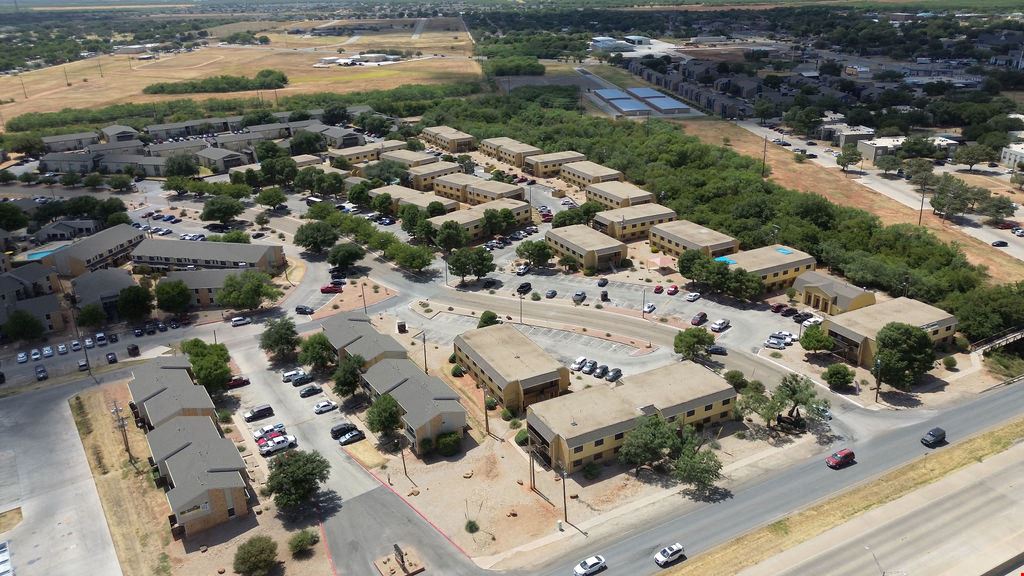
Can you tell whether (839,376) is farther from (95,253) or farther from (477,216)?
(95,253)

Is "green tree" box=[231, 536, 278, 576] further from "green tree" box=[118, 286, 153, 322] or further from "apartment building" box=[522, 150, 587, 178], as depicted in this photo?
"apartment building" box=[522, 150, 587, 178]

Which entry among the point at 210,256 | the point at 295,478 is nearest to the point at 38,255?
the point at 210,256

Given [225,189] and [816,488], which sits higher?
[225,189]

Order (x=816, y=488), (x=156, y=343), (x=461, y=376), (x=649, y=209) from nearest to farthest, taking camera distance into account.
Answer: (x=816, y=488)
(x=461, y=376)
(x=156, y=343)
(x=649, y=209)

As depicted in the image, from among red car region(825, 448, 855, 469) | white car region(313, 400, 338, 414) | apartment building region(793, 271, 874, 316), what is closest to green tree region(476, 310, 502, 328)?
white car region(313, 400, 338, 414)

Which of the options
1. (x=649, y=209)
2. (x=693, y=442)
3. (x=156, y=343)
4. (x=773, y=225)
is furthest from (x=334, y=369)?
(x=773, y=225)

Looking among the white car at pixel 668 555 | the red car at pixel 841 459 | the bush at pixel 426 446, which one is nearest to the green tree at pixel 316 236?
the bush at pixel 426 446

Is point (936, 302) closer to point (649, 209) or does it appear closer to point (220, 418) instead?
point (649, 209)

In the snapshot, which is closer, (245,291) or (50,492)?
(50,492)
